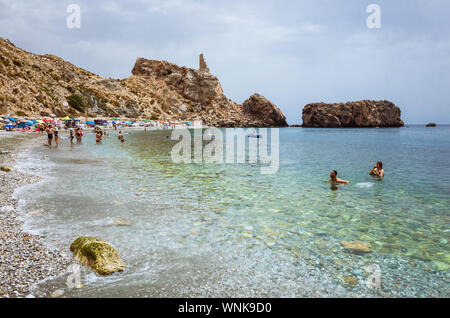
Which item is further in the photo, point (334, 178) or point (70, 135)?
point (70, 135)

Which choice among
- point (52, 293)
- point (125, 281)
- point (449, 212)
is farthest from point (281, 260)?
point (449, 212)

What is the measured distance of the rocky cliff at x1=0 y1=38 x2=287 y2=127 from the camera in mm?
74938

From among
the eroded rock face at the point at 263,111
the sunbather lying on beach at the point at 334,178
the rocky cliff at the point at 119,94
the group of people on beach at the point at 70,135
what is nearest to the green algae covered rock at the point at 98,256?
the sunbather lying on beach at the point at 334,178

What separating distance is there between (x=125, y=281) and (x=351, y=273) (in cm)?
514

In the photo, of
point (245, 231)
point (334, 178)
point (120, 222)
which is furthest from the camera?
point (334, 178)

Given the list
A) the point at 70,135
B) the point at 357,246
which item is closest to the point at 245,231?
the point at 357,246

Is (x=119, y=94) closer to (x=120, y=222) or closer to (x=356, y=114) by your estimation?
(x=120, y=222)

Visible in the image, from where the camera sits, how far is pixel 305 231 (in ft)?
28.8

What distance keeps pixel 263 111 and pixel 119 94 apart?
9858 cm

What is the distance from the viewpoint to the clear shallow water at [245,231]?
564 centimetres

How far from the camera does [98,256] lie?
240 inches

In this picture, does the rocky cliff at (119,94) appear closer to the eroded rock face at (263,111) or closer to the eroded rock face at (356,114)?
the eroded rock face at (263,111)

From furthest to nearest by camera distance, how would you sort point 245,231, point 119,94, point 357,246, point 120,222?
point 119,94 < point 120,222 < point 245,231 < point 357,246
